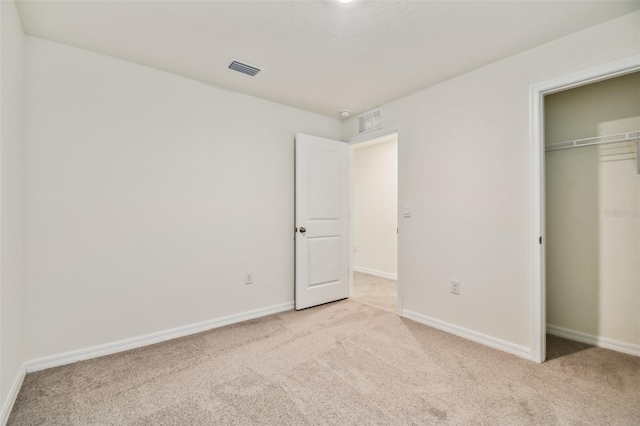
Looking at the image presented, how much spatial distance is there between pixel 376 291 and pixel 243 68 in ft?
10.5

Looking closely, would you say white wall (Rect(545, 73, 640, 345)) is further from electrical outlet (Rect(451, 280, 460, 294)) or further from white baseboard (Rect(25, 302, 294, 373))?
white baseboard (Rect(25, 302, 294, 373))

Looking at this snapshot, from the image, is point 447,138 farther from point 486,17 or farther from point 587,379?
point 587,379

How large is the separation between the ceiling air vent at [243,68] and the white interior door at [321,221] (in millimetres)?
898

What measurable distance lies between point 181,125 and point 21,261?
1507mm

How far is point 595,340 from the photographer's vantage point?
7.89 ft

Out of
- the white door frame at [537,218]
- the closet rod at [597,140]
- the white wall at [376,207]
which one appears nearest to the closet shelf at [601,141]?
the closet rod at [597,140]

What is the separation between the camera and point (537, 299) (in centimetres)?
218

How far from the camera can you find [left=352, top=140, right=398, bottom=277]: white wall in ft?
16.1

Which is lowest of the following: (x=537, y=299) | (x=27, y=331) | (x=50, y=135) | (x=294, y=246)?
(x=27, y=331)

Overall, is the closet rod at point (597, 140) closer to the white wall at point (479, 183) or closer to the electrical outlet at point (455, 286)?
the white wall at point (479, 183)

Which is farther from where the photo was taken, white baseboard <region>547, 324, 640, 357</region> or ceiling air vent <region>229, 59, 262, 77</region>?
ceiling air vent <region>229, 59, 262, 77</region>

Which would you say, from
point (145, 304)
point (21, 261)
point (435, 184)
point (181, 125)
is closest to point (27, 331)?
point (21, 261)

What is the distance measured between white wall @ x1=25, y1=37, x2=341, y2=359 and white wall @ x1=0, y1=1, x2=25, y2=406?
142 mm

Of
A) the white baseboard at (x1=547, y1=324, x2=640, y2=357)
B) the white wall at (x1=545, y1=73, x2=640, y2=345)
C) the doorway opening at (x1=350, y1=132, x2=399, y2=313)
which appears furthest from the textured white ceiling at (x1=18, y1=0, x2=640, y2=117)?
the white baseboard at (x1=547, y1=324, x2=640, y2=357)
